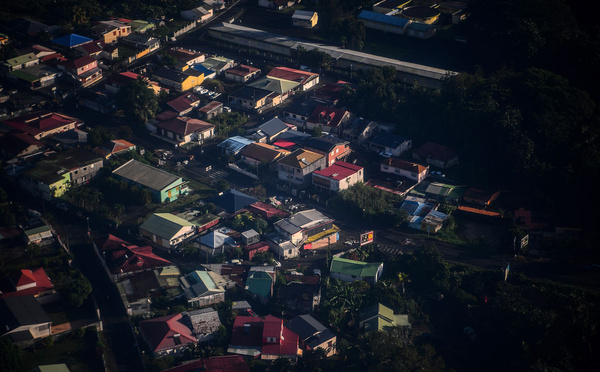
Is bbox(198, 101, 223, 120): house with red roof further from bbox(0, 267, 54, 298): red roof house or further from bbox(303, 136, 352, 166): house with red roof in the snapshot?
bbox(0, 267, 54, 298): red roof house

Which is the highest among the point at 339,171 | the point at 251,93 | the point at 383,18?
the point at 383,18

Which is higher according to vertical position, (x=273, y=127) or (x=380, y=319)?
(x=273, y=127)

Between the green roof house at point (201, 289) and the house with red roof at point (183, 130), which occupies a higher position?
the house with red roof at point (183, 130)

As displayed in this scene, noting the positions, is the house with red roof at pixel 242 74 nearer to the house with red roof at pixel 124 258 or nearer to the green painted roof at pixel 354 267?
the house with red roof at pixel 124 258

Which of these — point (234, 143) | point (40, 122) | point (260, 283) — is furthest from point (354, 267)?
point (40, 122)

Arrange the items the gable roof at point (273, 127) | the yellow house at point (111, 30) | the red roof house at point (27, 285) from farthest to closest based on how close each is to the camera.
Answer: the yellow house at point (111, 30) < the gable roof at point (273, 127) < the red roof house at point (27, 285)

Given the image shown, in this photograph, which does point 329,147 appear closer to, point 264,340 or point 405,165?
point 405,165

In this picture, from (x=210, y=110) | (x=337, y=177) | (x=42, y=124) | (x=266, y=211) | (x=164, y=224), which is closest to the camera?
(x=164, y=224)

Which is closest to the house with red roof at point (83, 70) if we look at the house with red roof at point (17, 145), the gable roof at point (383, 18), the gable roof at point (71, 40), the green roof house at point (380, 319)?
the gable roof at point (71, 40)
